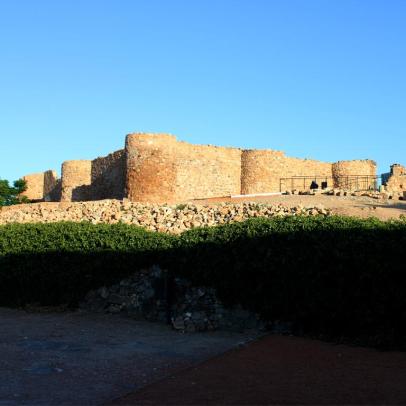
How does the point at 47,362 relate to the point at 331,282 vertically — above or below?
below

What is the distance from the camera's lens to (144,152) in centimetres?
2786

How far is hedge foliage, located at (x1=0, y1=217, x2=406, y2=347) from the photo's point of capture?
911cm

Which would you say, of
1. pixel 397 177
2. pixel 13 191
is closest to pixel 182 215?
pixel 397 177

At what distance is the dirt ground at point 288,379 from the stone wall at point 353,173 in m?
28.1

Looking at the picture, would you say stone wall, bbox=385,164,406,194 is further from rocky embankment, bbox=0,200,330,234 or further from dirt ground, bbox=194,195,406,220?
rocky embankment, bbox=0,200,330,234

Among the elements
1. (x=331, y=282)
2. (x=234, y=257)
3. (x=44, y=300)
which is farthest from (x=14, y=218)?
(x=331, y=282)

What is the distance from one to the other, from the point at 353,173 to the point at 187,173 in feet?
41.7

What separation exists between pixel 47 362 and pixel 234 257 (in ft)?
12.6

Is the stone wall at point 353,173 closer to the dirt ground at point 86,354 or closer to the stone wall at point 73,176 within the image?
the stone wall at point 73,176

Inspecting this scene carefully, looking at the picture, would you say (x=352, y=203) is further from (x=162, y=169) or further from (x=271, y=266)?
(x=162, y=169)

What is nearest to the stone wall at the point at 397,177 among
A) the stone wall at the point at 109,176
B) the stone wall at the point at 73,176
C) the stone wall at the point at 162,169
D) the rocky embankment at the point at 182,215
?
the stone wall at the point at 162,169

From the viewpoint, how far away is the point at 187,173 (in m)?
29.4

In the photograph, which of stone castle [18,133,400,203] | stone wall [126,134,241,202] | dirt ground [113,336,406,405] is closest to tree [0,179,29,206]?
stone castle [18,133,400,203]

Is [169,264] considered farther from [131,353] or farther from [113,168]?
[113,168]
